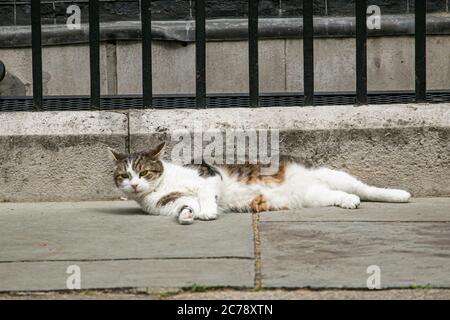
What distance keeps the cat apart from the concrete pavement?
14 cm

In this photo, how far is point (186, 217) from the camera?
450cm

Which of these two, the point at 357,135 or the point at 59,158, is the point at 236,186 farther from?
the point at 59,158

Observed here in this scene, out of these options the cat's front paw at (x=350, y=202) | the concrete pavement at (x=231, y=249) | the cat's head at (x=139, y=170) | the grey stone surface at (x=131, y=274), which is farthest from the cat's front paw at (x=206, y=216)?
the grey stone surface at (x=131, y=274)

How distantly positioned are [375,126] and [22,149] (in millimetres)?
2145

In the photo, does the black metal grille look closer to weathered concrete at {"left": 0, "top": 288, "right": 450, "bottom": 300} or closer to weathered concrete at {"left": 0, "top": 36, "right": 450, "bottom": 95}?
weathered concrete at {"left": 0, "top": 36, "right": 450, "bottom": 95}

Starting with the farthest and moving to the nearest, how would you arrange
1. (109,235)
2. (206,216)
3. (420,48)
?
1. (420,48)
2. (206,216)
3. (109,235)

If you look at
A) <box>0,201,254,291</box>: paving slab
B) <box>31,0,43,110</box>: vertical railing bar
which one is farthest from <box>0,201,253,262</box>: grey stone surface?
<box>31,0,43,110</box>: vertical railing bar

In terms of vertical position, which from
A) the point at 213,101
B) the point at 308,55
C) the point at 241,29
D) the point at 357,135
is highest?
the point at 241,29

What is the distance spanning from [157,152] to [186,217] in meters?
0.66

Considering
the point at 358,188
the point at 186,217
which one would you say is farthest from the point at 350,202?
the point at 186,217

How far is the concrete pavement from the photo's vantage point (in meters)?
3.22

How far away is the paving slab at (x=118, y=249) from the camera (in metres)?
3.26

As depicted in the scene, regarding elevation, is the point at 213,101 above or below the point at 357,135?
above

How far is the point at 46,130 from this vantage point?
5.36 meters
